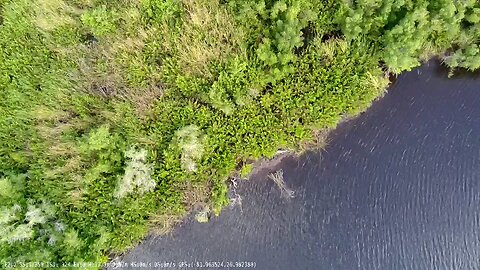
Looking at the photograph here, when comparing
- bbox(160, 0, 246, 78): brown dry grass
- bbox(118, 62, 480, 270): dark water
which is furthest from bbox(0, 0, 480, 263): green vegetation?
bbox(118, 62, 480, 270): dark water

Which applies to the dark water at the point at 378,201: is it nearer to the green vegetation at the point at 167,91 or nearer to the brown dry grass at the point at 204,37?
the green vegetation at the point at 167,91

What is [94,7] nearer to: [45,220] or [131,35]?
[131,35]

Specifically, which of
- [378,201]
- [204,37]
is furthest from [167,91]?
[378,201]

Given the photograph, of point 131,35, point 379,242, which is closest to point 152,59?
point 131,35

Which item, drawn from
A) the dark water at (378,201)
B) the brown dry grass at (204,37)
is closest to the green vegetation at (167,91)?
the brown dry grass at (204,37)

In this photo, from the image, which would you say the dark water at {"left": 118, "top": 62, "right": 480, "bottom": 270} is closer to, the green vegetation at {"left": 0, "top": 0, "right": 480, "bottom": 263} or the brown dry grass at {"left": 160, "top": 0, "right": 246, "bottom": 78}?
the green vegetation at {"left": 0, "top": 0, "right": 480, "bottom": 263}

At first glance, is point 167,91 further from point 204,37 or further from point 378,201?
point 378,201
